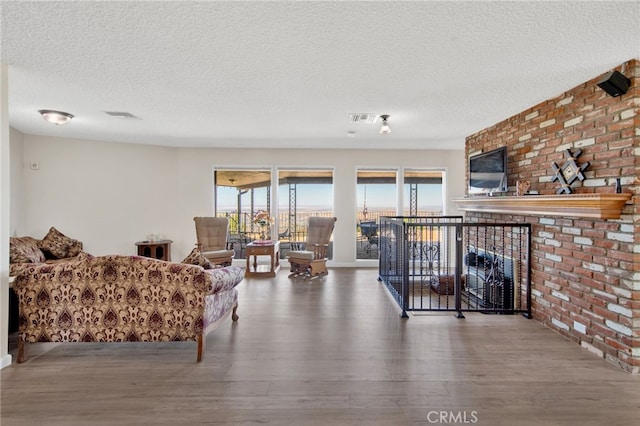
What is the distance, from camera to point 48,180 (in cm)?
550

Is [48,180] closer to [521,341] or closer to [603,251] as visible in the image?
[521,341]

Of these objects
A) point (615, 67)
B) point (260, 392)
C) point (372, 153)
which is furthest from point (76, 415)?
point (372, 153)

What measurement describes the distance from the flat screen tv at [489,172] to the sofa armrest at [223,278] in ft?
11.7

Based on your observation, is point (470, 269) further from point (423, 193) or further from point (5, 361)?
point (5, 361)

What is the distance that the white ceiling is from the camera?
1.90 meters

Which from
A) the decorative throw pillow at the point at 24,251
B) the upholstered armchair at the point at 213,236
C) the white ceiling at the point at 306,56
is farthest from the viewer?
the upholstered armchair at the point at 213,236

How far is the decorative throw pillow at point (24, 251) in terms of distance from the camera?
3.85 metres

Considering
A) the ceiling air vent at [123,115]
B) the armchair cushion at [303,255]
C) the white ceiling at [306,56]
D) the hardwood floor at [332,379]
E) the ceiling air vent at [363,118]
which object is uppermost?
Answer: the ceiling air vent at [123,115]

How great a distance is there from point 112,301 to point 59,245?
3426 mm

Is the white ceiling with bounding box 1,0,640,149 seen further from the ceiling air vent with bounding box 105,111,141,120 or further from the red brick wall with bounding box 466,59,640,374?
the red brick wall with bounding box 466,59,640,374

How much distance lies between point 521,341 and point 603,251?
3.64 ft

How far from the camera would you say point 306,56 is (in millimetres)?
2443

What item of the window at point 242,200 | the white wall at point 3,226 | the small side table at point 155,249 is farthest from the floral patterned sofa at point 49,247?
the window at point 242,200

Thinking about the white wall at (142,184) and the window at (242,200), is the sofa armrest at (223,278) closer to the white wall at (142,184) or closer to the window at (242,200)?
the window at (242,200)
